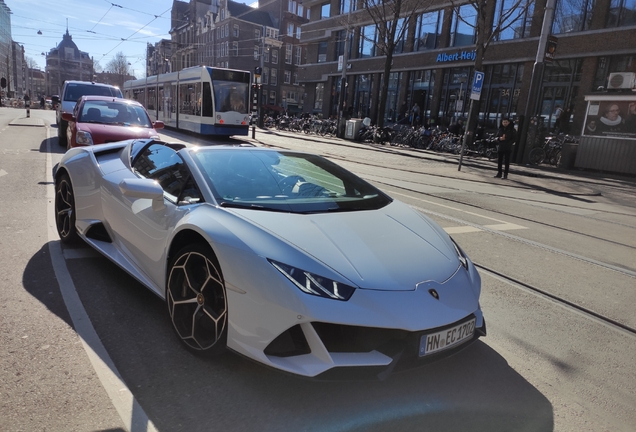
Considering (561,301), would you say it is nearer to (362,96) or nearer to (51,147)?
Answer: (51,147)

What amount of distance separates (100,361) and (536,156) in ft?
61.2

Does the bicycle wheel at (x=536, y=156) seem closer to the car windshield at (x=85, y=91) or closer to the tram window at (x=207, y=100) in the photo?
the tram window at (x=207, y=100)

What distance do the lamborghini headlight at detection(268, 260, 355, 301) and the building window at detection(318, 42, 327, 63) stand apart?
4275cm

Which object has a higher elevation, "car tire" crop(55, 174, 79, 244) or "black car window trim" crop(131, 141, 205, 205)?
"black car window trim" crop(131, 141, 205, 205)

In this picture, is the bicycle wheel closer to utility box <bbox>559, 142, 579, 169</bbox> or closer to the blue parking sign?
utility box <bbox>559, 142, 579, 169</bbox>

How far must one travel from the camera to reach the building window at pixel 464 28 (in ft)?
90.9

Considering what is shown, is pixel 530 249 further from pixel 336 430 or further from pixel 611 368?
pixel 336 430

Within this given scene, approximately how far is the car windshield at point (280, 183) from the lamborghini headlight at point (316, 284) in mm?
730

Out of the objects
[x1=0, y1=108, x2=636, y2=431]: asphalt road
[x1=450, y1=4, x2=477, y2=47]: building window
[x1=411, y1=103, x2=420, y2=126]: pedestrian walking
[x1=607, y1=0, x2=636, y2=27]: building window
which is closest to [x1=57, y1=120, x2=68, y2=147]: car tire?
[x1=0, y1=108, x2=636, y2=431]: asphalt road

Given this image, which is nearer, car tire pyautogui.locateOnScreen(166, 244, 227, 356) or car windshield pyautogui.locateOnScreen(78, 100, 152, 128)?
car tire pyautogui.locateOnScreen(166, 244, 227, 356)

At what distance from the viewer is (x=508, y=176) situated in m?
14.7

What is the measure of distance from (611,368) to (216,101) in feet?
61.6

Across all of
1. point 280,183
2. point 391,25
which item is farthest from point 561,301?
point 391,25

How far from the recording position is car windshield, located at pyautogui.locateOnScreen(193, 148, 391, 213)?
10.1 ft
